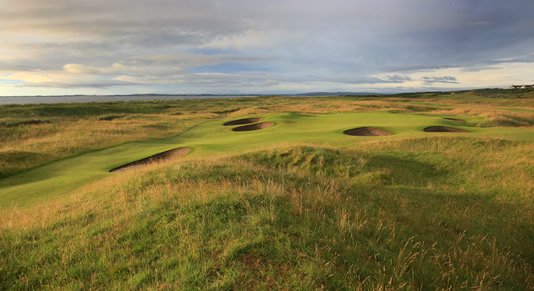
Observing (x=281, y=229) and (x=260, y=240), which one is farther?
(x=281, y=229)

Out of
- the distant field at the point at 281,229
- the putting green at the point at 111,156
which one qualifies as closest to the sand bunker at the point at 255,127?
the putting green at the point at 111,156

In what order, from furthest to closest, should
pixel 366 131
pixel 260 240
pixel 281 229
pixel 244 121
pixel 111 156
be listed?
pixel 244 121 < pixel 366 131 < pixel 111 156 < pixel 281 229 < pixel 260 240

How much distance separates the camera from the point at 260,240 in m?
4.74

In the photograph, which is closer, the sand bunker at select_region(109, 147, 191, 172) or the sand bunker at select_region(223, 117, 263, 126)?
the sand bunker at select_region(109, 147, 191, 172)

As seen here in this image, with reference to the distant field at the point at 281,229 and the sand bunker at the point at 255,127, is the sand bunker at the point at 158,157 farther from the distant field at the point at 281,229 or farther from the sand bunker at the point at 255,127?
the sand bunker at the point at 255,127

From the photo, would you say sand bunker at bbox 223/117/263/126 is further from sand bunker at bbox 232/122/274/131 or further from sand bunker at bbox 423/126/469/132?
sand bunker at bbox 423/126/469/132

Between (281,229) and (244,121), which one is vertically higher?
(244,121)

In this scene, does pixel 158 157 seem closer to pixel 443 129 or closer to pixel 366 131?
pixel 366 131

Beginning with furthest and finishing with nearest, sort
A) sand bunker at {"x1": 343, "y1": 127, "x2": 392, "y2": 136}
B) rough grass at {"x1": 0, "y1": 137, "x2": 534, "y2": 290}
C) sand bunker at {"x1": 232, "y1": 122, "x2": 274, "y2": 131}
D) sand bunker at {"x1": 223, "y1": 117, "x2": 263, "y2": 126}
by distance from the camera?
sand bunker at {"x1": 223, "y1": 117, "x2": 263, "y2": 126} < sand bunker at {"x1": 232, "y1": 122, "x2": 274, "y2": 131} < sand bunker at {"x1": 343, "y1": 127, "x2": 392, "y2": 136} < rough grass at {"x1": 0, "y1": 137, "x2": 534, "y2": 290}

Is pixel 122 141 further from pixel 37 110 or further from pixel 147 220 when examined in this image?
pixel 37 110

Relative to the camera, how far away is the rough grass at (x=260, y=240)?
4129mm

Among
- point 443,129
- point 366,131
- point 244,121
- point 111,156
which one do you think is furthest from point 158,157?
point 443,129

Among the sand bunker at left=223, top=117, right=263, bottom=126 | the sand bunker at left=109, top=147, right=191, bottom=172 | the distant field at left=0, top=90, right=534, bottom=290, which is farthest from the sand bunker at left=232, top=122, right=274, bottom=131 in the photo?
the distant field at left=0, top=90, right=534, bottom=290

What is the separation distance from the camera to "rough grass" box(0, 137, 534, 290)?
4129 millimetres
